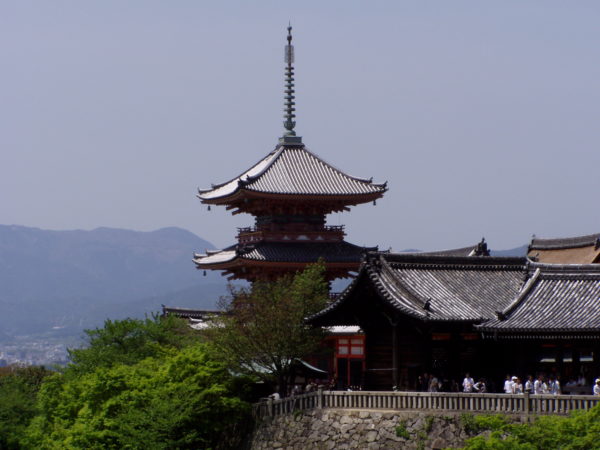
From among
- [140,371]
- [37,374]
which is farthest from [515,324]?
[37,374]

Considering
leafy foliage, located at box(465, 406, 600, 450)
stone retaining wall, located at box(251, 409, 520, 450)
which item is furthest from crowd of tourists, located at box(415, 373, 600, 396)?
leafy foliage, located at box(465, 406, 600, 450)

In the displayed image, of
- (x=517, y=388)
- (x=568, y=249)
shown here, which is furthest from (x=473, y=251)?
(x=517, y=388)

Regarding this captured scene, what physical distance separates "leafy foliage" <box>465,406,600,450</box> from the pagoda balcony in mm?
29304

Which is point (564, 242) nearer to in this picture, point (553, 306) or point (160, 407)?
point (553, 306)

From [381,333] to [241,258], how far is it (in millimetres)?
16014

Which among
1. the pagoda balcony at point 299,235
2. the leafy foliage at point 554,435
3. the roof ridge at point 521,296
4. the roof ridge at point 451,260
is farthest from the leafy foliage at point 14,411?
the leafy foliage at point 554,435

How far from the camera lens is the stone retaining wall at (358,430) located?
41.3 metres

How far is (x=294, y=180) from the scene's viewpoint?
6606cm

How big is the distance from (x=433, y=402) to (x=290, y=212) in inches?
1004

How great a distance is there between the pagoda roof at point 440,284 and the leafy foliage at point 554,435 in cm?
872

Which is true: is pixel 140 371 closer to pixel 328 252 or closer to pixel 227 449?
pixel 227 449

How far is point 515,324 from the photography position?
44.0 meters

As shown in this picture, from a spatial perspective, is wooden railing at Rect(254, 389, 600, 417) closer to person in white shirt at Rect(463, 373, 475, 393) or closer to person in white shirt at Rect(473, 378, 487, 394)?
person in white shirt at Rect(463, 373, 475, 393)

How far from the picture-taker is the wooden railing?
129 feet
